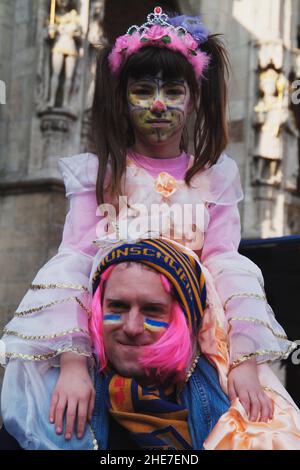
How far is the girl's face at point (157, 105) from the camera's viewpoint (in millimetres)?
2156

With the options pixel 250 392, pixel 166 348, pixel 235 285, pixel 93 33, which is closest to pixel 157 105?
pixel 235 285

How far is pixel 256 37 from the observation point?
9469mm

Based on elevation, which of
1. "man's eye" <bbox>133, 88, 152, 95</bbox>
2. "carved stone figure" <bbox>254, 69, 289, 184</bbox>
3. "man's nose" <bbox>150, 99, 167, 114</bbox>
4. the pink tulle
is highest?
"carved stone figure" <bbox>254, 69, 289, 184</bbox>

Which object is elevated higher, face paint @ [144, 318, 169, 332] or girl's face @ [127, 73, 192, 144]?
girl's face @ [127, 73, 192, 144]

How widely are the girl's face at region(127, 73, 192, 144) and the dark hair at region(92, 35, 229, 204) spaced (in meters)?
0.03

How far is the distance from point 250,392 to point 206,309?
26cm

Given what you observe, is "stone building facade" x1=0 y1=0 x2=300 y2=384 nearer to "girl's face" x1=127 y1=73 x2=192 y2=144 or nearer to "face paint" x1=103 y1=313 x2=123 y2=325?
"girl's face" x1=127 y1=73 x2=192 y2=144

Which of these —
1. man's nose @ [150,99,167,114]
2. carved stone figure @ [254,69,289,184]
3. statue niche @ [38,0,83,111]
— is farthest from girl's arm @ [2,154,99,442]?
carved stone figure @ [254,69,289,184]

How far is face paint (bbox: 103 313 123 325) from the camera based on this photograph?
190 centimetres

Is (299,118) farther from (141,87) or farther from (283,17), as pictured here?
(141,87)

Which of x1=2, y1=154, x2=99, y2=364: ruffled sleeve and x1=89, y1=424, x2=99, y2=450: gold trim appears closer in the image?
x1=89, y1=424, x2=99, y2=450: gold trim
